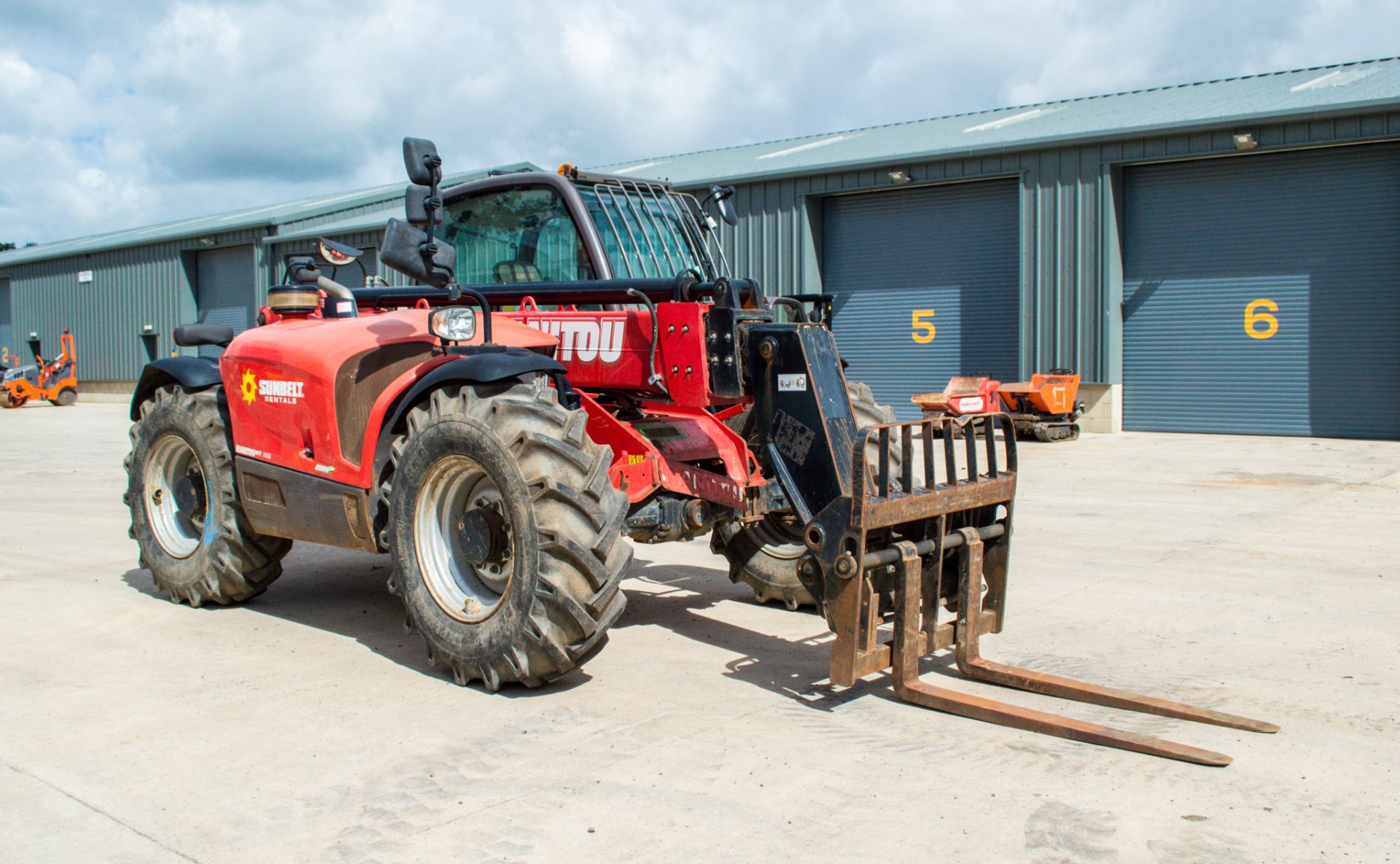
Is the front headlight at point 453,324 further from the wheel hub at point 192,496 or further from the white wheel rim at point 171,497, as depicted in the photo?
the white wheel rim at point 171,497

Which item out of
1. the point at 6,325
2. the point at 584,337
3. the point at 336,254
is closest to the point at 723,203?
the point at 584,337

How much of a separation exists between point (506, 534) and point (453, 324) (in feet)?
3.46

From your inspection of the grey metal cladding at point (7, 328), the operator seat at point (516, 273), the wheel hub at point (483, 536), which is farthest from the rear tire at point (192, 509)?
the grey metal cladding at point (7, 328)

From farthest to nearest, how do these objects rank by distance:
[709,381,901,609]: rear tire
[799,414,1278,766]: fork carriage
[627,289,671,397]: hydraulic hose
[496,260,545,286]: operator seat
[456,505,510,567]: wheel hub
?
1. [709,381,901,609]: rear tire
2. [496,260,545,286]: operator seat
3. [627,289,671,397]: hydraulic hose
4. [456,505,510,567]: wheel hub
5. [799,414,1278,766]: fork carriage

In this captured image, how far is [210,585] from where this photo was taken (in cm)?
694

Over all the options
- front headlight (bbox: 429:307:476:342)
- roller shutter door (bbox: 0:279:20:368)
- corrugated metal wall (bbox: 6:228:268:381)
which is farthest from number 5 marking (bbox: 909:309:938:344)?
roller shutter door (bbox: 0:279:20:368)

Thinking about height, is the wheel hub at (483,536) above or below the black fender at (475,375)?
below

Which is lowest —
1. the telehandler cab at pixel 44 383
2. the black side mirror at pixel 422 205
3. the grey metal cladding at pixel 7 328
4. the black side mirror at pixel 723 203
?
the telehandler cab at pixel 44 383

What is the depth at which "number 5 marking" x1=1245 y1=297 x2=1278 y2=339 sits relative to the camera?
19297 mm

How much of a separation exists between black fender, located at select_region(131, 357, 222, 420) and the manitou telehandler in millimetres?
20

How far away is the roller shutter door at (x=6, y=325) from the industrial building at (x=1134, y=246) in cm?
2978

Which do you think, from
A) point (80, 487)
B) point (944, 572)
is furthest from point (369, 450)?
point (80, 487)

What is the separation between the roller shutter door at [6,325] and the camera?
1692 inches

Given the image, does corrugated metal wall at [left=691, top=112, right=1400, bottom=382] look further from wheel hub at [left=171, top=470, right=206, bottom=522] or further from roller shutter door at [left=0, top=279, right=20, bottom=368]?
roller shutter door at [left=0, top=279, right=20, bottom=368]
